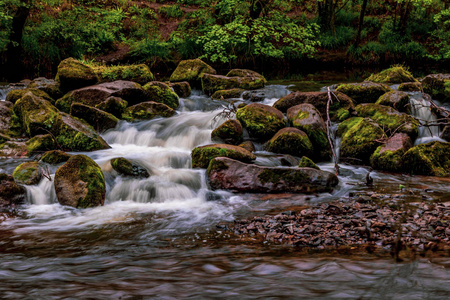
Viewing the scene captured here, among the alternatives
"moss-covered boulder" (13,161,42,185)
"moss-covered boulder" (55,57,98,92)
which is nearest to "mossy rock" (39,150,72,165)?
"moss-covered boulder" (13,161,42,185)

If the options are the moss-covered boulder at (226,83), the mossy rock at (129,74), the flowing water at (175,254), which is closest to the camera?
the flowing water at (175,254)

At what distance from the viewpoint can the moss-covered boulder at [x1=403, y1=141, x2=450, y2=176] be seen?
7016 millimetres

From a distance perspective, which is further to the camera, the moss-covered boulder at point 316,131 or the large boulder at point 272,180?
the moss-covered boulder at point 316,131

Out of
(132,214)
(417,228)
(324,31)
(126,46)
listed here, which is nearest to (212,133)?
(132,214)

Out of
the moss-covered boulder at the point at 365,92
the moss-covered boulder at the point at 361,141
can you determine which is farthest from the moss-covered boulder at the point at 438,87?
the moss-covered boulder at the point at 361,141

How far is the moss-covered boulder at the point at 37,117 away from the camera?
8406mm

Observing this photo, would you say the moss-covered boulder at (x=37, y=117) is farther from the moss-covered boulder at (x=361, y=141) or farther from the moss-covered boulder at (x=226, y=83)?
the moss-covered boulder at (x=361, y=141)

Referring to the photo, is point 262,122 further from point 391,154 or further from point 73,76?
point 73,76

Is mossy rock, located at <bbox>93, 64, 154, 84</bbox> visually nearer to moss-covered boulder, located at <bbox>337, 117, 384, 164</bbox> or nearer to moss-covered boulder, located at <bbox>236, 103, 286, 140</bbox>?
moss-covered boulder, located at <bbox>236, 103, 286, 140</bbox>

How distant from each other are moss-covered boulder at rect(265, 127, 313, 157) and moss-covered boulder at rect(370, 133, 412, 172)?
1.38 metres

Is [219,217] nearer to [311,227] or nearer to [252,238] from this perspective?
[252,238]

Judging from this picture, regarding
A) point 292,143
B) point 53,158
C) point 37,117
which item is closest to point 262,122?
point 292,143

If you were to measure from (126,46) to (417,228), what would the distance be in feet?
65.0

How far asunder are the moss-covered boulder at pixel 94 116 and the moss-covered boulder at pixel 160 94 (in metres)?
1.96
